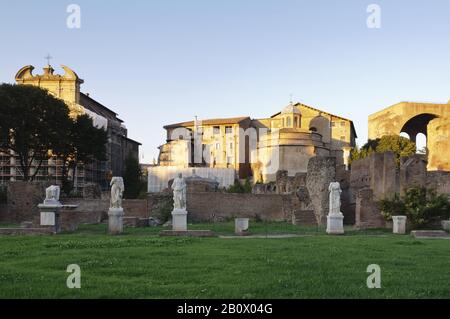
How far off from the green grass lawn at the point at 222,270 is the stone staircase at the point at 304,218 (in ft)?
43.8

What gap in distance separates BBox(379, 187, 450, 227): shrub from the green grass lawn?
830 centimetres

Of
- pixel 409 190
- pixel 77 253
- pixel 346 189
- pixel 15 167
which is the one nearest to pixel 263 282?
pixel 77 253

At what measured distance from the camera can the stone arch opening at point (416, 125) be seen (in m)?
66.2

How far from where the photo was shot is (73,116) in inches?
2437

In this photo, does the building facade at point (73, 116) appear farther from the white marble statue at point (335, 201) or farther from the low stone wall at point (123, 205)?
the white marble statue at point (335, 201)

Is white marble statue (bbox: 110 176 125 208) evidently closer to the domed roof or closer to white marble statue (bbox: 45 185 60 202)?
white marble statue (bbox: 45 185 60 202)

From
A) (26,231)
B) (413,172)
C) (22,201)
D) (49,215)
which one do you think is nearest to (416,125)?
(413,172)

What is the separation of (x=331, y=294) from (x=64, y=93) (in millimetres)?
61441

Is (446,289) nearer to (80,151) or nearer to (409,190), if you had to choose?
(409,190)

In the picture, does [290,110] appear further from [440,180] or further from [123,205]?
[440,180]

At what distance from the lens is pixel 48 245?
14625mm

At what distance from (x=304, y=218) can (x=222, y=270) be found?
19.3 meters

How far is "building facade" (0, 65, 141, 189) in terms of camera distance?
60875 millimetres

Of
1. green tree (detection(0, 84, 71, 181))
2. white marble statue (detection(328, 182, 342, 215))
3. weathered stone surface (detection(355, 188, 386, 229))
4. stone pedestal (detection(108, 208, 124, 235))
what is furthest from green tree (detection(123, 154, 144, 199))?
white marble statue (detection(328, 182, 342, 215))
